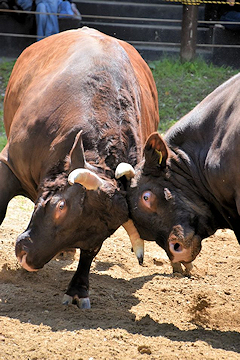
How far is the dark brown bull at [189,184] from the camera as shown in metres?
4.92

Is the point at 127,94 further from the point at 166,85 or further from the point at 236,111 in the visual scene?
the point at 166,85

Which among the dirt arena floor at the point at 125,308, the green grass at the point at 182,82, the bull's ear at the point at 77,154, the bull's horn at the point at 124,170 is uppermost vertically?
the bull's ear at the point at 77,154

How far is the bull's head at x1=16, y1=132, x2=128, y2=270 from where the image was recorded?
493cm

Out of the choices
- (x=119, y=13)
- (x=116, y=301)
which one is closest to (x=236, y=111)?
(x=116, y=301)

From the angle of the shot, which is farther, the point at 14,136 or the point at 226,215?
the point at 14,136

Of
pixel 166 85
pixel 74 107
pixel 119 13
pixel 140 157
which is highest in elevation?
pixel 74 107

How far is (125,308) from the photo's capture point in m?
5.42

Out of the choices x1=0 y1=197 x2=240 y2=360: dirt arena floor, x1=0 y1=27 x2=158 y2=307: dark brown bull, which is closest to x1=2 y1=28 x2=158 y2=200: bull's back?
x1=0 y1=27 x2=158 y2=307: dark brown bull

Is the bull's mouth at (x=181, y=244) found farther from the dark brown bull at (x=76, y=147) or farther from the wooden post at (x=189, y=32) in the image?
the wooden post at (x=189, y=32)

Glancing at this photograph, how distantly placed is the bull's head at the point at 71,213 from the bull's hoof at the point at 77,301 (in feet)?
1.48

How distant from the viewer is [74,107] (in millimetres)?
5309

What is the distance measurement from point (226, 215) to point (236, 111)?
0.82 meters

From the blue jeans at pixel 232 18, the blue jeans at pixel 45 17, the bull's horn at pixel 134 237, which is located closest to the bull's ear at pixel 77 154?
the bull's horn at pixel 134 237

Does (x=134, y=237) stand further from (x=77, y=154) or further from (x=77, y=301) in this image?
(x=77, y=154)
